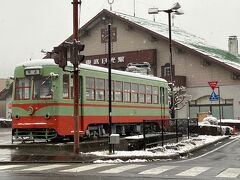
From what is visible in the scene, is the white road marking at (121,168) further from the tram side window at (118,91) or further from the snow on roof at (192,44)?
the snow on roof at (192,44)

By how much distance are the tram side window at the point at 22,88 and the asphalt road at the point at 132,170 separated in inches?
267

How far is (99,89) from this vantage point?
2462 cm

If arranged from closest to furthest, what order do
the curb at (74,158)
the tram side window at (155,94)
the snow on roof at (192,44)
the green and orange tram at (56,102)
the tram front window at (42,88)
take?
the curb at (74,158) → the green and orange tram at (56,102) → the tram front window at (42,88) → the tram side window at (155,94) → the snow on roof at (192,44)

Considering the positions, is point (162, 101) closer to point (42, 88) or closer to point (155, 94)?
point (155, 94)

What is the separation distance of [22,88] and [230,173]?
1211cm

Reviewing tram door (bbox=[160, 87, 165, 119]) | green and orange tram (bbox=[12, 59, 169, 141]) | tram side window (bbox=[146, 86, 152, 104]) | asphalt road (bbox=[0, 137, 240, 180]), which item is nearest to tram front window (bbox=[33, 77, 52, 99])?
green and orange tram (bbox=[12, 59, 169, 141])

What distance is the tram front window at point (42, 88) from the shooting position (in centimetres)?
2195

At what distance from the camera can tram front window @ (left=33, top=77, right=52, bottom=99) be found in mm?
21953

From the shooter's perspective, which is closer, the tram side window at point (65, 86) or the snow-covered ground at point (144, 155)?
the snow-covered ground at point (144, 155)

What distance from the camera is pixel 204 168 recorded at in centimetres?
1418

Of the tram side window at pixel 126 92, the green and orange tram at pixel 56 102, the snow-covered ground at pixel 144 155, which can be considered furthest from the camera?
the tram side window at pixel 126 92

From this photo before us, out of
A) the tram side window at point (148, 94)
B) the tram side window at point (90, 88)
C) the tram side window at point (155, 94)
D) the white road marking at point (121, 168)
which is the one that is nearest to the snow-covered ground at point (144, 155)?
the white road marking at point (121, 168)

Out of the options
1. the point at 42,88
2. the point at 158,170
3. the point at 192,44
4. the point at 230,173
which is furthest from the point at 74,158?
the point at 192,44

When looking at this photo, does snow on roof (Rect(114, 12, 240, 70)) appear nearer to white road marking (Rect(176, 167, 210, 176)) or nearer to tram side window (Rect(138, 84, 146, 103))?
tram side window (Rect(138, 84, 146, 103))
